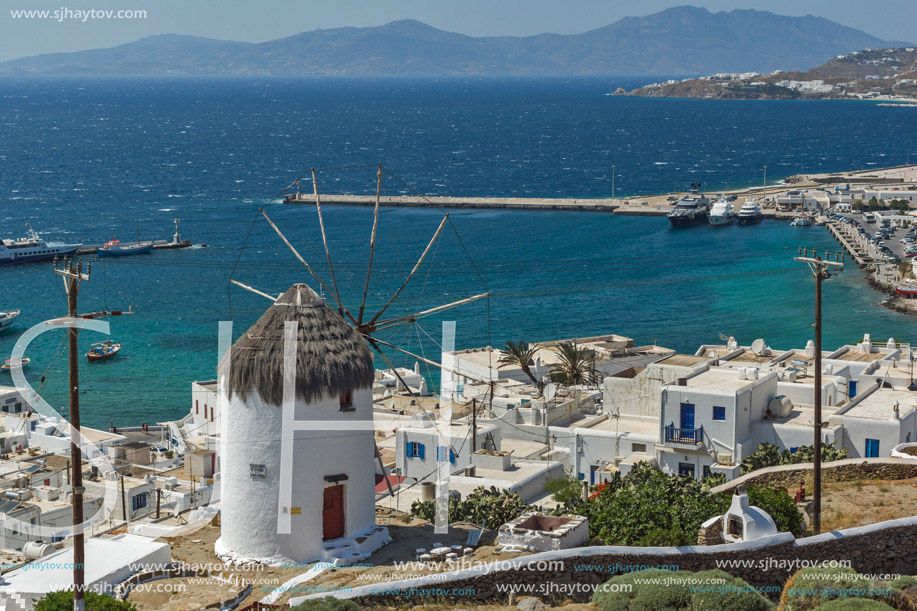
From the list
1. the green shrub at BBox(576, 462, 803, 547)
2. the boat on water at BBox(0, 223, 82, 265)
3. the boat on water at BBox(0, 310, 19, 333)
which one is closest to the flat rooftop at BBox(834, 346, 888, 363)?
the green shrub at BBox(576, 462, 803, 547)

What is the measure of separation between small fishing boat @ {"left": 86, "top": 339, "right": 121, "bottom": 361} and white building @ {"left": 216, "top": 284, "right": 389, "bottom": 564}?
5900 cm

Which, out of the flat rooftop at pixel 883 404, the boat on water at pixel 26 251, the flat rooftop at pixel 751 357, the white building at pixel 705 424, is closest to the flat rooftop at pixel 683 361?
the flat rooftop at pixel 751 357

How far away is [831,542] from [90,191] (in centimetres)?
16177

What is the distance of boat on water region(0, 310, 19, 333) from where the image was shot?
282 ft

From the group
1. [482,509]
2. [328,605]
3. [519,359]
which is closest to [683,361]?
[519,359]

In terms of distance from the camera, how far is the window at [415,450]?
34812 millimetres

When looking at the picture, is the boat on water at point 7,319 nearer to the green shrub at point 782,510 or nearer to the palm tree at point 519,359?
the palm tree at point 519,359

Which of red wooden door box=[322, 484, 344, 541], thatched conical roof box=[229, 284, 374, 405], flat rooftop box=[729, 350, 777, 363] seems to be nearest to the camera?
thatched conical roof box=[229, 284, 374, 405]

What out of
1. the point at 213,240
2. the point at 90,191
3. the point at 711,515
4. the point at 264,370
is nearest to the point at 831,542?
the point at 711,515

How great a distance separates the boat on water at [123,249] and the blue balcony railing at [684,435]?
90.2 metres

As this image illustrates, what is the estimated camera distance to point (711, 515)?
20.8 metres

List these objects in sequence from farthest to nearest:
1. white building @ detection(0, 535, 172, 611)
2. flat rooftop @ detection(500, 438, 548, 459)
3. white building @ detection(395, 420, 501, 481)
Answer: flat rooftop @ detection(500, 438, 548, 459)
white building @ detection(395, 420, 501, 481)
white building @ detection(0, 535, 172, 611)

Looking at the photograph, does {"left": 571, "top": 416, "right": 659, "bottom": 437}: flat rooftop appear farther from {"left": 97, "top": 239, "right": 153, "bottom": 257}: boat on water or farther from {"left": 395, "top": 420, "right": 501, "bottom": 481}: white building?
{"left": 97, "top": 239, "right": 153, "bottom": 257}: boat on water

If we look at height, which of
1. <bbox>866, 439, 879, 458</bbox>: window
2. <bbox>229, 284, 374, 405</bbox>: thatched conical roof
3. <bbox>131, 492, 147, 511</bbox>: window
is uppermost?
<bbox>229, 284, 374, 405</bbox>: thatched conical roof
